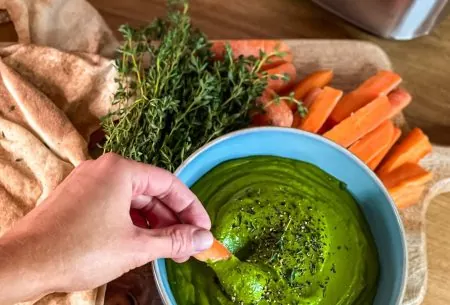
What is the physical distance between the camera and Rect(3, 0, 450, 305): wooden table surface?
195cm

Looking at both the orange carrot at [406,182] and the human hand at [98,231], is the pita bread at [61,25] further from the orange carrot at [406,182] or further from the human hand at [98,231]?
the orange carrot at [406,182]

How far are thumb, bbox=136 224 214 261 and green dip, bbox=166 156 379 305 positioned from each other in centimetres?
15

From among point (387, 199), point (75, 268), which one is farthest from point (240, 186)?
point (75, 268)

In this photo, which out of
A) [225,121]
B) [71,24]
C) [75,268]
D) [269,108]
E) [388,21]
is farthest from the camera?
[388,21]

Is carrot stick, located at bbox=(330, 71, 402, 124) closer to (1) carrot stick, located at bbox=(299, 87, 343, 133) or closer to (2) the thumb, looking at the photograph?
(1) carrot stick, located at bbox=(299, 87, 343, 133)

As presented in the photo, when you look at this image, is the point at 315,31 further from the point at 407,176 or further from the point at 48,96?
the point at 48,96

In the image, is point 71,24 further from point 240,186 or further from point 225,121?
point 240,186

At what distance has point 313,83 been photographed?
173cm

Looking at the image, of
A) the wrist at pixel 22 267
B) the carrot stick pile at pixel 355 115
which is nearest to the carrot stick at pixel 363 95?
the carrot stick pile at pixel 355 115

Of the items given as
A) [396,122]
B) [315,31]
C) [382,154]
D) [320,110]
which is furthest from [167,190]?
[315,31]

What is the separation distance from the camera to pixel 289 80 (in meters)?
1.72

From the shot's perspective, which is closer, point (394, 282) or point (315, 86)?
point (394, 282)

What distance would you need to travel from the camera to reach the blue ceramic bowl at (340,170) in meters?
1.40

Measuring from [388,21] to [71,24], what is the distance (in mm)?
959
